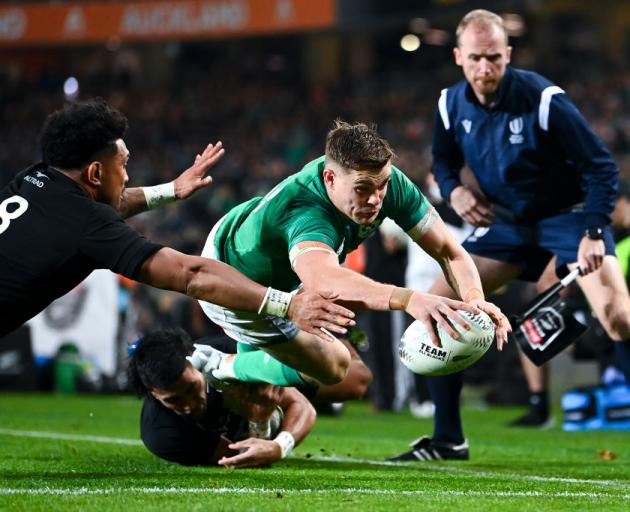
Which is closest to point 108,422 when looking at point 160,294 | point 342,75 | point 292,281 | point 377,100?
point 292,281

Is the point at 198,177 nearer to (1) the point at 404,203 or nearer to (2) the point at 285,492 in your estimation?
(1) the point at 404,203

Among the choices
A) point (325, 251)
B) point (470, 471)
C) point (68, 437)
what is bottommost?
point (470, 471)

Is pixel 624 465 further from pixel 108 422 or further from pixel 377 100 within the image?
pixel 377 100

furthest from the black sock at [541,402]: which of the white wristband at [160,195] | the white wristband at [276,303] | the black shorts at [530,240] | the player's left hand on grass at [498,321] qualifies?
the white wristband at [276,303]

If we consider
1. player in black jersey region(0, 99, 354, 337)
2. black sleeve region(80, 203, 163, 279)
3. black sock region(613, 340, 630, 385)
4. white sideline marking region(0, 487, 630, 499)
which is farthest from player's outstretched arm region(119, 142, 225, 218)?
black sock region(613, 340, 630, 385)

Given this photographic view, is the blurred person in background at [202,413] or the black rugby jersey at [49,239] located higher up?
the black rugby jersey at [49,239]

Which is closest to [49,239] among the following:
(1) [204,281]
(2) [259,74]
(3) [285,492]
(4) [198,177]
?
(1) [204,281]

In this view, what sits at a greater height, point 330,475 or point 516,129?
point 516,129

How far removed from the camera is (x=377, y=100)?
29203mm

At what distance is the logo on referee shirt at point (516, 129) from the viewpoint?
703cm

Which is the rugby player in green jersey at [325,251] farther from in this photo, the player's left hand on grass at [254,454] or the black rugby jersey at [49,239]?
the black rugby jersey at [49,239]

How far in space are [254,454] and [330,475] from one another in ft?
1.46

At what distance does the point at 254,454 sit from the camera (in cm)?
601

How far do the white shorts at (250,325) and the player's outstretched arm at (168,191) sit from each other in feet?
0.86
